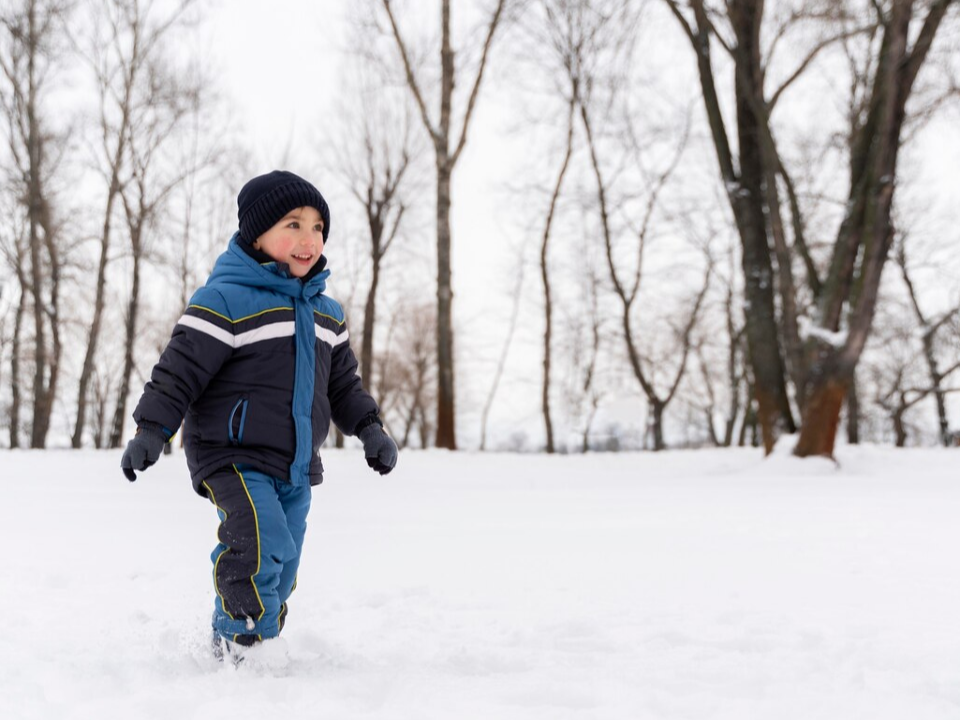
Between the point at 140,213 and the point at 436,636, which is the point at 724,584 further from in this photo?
the point at 140,213

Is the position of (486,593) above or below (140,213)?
below

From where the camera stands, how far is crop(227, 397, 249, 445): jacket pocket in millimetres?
2568

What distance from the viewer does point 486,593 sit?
3635 millimetres

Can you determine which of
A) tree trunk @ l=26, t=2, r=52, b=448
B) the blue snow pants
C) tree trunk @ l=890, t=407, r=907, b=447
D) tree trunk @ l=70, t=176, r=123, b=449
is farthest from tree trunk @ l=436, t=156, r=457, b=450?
tree trunk @ l=890, t=407, r=907, b=447

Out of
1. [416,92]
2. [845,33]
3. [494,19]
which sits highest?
[494,19]

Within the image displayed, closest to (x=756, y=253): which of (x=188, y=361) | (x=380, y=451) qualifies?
(x=380, y=451)

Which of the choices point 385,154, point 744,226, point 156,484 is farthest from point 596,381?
point 156,484

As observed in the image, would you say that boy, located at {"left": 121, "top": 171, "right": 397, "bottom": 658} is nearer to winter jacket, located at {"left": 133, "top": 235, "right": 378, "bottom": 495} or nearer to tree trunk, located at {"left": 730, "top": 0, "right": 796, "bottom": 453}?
winter jacket, located at {"left": 133, "top": 235, "right": 378, "bottom": 495}

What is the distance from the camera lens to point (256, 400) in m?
2.63

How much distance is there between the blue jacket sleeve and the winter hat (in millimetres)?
315

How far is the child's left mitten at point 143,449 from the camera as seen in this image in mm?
2354

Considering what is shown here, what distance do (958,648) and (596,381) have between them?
32.3 metres

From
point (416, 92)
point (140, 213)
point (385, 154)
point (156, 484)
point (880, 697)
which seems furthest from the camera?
point (385, 154)

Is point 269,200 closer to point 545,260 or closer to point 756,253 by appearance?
point 756,253
